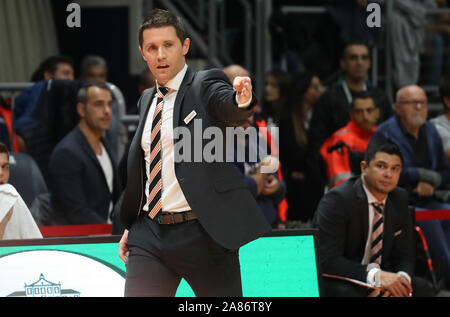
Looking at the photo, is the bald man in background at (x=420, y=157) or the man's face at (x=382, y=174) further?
the bald man in background at (x=420, y=157)

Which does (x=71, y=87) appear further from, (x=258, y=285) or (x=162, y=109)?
(x=162, y=109)

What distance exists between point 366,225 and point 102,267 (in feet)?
5.95

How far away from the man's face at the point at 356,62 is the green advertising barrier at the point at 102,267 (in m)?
2.85

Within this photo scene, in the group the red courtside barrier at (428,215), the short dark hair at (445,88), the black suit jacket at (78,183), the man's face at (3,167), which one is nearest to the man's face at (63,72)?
the black suit jacket at (78,183)

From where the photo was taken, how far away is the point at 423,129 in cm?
672

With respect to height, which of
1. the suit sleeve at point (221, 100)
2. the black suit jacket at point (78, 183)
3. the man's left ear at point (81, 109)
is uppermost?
the suit sleeve at point (221, 100)

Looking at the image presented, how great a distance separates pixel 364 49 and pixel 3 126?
3149mm

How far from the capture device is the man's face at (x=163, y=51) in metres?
3.39

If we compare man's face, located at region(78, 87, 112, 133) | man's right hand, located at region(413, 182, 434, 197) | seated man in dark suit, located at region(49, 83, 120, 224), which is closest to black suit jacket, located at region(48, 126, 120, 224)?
seated man in dark suit, located at region(49, 83, 120, 224)

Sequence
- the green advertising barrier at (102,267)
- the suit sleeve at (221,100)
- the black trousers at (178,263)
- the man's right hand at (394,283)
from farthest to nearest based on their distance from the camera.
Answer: the man's right hand at (394,283)
the green advertising barrier at (102,267)
the black trousers at (178,263)
the suit sleeve at (221,100)

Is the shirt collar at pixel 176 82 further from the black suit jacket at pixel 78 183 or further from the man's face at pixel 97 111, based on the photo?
the man's face at pixel 97 111

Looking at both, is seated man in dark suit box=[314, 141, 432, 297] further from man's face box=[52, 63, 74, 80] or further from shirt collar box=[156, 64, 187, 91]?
man's face box=[52, 63, 74, 80]

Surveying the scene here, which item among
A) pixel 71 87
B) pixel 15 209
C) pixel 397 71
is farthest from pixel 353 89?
pixel 15 209

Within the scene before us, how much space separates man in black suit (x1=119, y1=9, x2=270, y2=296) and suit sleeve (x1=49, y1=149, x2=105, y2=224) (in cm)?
250
